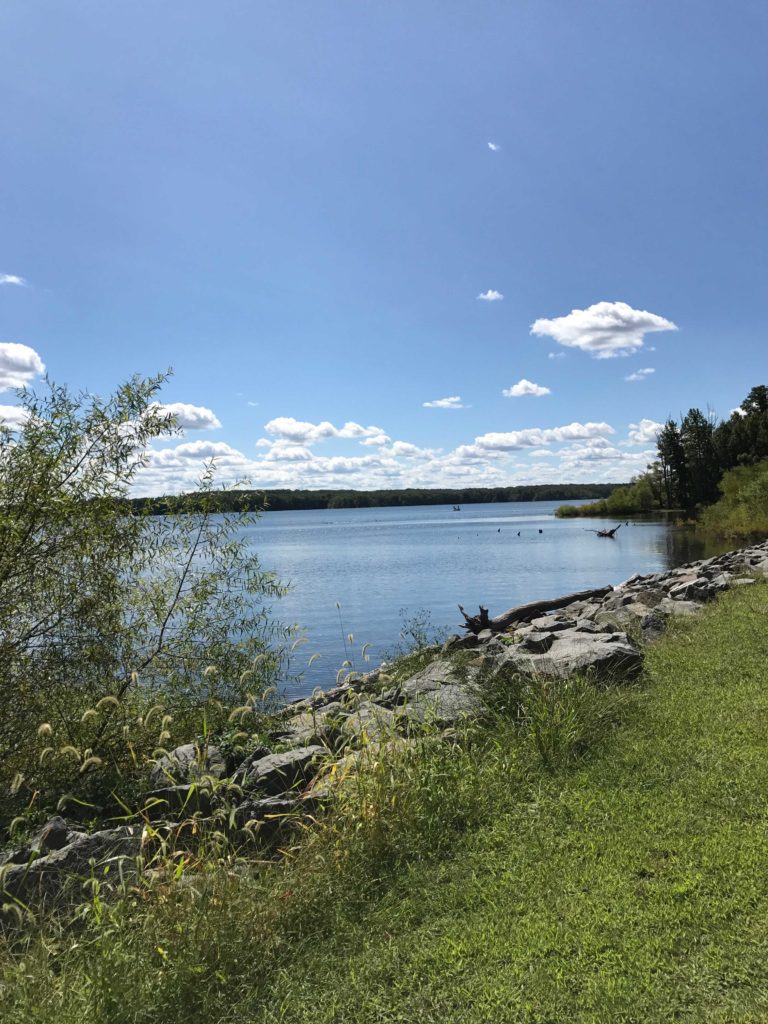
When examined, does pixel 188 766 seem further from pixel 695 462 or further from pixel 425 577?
pixel 695 462

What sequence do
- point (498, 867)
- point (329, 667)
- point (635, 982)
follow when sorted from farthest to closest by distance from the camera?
point (329, 667) < point (498, 867) < point (635, 982)

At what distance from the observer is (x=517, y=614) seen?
16703 mm

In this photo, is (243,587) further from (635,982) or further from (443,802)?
(635,982)

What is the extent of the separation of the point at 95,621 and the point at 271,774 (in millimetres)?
2761

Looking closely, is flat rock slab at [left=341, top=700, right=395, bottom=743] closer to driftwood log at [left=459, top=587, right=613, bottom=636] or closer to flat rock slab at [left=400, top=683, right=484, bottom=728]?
flat rock slab at [left=400, top=683, right=484, bottom=728]

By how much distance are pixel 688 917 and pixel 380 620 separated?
60.4 ft

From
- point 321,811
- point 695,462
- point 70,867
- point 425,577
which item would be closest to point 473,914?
point 321,811

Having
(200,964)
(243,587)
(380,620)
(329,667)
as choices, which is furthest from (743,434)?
(200,964)

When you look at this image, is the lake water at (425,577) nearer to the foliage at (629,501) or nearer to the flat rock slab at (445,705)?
the flat rock slab at (445,705)

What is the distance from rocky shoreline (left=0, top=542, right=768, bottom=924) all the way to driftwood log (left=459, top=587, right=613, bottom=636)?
5.40 m

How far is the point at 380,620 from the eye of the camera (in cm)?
2194

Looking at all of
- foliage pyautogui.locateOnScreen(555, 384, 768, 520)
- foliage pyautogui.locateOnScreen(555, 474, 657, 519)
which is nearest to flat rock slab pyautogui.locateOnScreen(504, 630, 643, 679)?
foliage pyautogui.locateOnScreen(555, 384, 768, 520)

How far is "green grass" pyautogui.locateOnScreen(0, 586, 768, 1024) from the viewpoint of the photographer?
3.22m

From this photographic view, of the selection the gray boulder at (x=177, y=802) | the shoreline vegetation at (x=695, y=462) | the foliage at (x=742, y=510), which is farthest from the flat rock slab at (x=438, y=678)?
the shoreline vegetation at (x=695, y=462)
